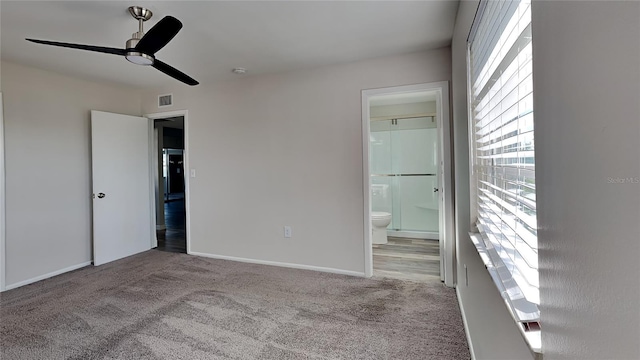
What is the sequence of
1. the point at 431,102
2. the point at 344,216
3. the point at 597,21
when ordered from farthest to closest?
the point at 431,102, the point at 344,216, the point at 597,21

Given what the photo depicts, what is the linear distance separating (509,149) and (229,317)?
2.19 metres

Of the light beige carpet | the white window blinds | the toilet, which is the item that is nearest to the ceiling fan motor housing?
the light beige carpet

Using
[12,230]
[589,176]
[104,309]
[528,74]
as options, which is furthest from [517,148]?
[12,230]

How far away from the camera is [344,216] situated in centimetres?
321

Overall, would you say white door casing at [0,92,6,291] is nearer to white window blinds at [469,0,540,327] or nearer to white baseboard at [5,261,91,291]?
white baseboard at [5,261,91,291]

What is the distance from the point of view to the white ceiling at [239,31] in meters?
2.06

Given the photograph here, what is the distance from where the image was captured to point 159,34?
69.3 inches

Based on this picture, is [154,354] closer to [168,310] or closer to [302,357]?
[168,310]

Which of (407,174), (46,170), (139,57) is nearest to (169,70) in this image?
(139,57)

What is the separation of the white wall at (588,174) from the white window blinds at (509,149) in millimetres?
156

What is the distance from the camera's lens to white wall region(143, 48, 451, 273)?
3.15 metres

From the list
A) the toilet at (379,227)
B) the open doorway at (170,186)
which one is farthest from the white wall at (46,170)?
the toilet at (379,227)

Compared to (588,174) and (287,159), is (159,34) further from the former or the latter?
(588,174)

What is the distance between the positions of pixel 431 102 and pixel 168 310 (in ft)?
14.3
